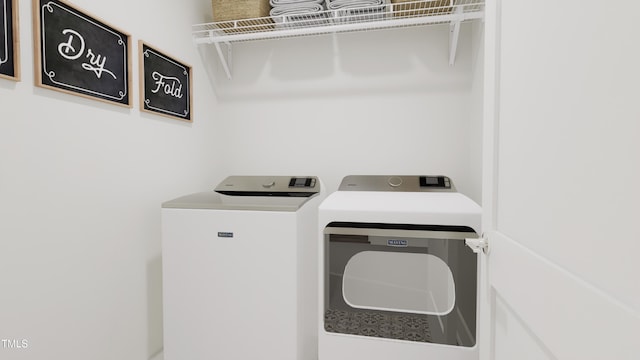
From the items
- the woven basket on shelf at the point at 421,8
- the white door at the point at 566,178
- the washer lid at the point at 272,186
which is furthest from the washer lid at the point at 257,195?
the woven basket on shelf at the point at 421,8

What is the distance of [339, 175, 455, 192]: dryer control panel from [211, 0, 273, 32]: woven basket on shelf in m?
1.03

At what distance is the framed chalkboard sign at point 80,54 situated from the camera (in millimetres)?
1064

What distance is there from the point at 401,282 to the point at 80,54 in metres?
1.54

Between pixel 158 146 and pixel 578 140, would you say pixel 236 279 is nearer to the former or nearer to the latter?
pixel 158 146

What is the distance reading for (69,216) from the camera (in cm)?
117

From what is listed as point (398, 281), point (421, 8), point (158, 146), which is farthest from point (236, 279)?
point (421, 8)

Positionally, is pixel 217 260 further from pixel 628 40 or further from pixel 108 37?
pixel 628 40

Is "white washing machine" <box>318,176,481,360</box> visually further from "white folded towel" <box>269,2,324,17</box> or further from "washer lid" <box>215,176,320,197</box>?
"white folded towel" <box>269,2,324,17</box>

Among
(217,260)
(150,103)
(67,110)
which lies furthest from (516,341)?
(150,103)

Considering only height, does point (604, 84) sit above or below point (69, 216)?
above

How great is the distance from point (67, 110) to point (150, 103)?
41cm

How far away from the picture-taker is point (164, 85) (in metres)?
1.64

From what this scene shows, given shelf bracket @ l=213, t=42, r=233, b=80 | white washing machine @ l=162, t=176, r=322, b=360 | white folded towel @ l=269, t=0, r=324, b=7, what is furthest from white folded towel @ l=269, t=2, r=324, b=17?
white washing machine @ l=162, t=176, r=322, b=360

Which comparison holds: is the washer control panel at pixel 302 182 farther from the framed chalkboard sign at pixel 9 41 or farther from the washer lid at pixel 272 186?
the framed chalkboard sign at pixel 9 41
